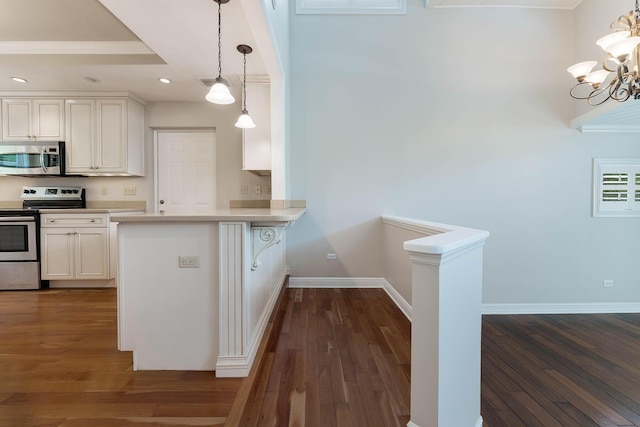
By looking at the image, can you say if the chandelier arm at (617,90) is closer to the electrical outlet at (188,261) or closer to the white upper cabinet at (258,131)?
the white upper cabinet at (258,131)

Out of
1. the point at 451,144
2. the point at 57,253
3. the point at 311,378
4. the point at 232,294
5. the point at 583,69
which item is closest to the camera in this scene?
the point at 232,294

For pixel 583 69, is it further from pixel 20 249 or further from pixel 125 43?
pixel 20 249

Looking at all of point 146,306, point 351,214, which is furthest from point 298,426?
point 351,214

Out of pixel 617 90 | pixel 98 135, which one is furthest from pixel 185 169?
pixel 617 90

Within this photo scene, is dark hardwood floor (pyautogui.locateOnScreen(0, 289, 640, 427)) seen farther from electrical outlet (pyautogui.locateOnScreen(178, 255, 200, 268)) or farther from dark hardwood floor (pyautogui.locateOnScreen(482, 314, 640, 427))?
electrical outlet (pyautogui.locateOnScreen(178, 255, 200, 268))

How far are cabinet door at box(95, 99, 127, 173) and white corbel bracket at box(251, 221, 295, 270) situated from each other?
3010mm

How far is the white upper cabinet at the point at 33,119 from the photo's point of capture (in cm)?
338

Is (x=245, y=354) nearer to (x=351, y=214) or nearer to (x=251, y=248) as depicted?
(x=251, y=248)

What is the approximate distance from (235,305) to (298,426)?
648 millimetres

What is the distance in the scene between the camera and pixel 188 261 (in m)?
1.46

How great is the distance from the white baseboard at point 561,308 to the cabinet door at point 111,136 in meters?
4.91

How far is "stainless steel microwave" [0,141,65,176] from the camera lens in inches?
132

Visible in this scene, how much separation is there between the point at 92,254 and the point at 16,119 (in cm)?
205

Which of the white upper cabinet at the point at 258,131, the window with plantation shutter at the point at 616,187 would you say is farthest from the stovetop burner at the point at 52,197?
the window with plantation shutter at the point at 616,187
